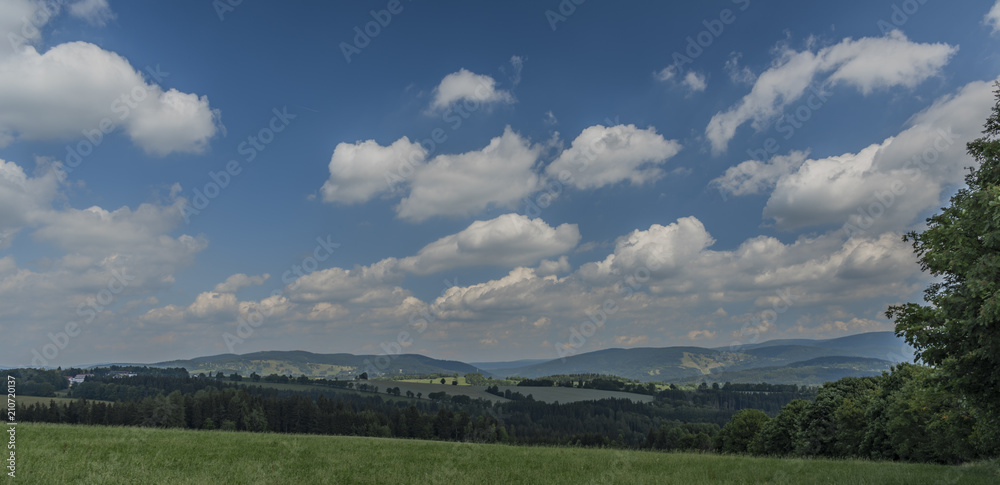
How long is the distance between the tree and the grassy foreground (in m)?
3.80

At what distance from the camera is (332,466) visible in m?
18.0

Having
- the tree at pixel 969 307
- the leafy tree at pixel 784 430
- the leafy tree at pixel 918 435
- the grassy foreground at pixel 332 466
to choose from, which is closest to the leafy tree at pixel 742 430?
the leafy tree at pixel 784 430

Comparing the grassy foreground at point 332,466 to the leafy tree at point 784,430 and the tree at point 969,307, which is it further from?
the leafy tree at point 784,430

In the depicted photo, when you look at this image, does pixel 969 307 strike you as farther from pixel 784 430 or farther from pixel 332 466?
pixel 784 430

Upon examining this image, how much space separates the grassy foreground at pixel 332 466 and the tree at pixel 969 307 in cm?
380

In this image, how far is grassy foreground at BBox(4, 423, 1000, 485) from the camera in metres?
15.2

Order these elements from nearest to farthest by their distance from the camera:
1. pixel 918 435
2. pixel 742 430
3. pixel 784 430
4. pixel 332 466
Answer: pixel 332 466 → pixel 918 435 → pixel 784 430 → pixel 742 430

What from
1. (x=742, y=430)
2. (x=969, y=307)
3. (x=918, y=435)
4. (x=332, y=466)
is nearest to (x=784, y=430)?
(x=742, y=430)

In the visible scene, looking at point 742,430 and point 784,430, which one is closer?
point 784,430

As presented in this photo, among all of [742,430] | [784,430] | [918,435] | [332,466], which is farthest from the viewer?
[742,430]

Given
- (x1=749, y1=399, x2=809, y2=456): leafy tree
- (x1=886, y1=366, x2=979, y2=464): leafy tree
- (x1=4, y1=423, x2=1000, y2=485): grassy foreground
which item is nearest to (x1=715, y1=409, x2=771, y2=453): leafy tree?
(x1=749, y1=399, x2=809, y2=456): leafy tree

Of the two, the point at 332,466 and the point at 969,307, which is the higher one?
the point at 969,307

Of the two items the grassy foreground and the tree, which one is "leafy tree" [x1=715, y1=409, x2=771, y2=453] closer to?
the grassy foreground

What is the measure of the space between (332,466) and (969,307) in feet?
70.8
